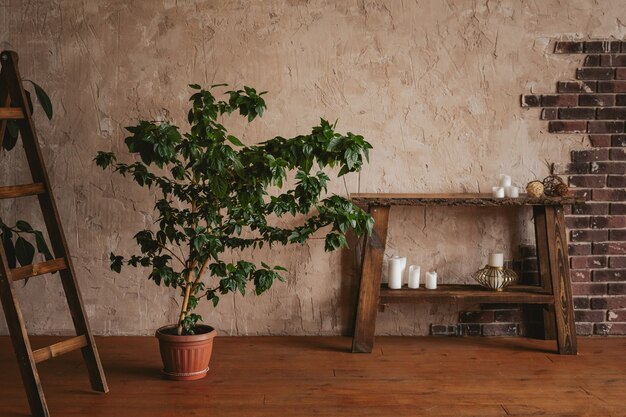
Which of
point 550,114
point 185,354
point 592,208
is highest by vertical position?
point 550,114

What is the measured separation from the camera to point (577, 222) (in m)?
3.83

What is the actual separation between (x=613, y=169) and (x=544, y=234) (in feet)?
2.08

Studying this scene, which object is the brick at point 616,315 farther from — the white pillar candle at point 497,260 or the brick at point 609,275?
the white pillar candle at point 497,260

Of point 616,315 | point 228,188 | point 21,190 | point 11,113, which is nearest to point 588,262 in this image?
point 616,315

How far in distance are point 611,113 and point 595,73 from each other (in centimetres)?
25

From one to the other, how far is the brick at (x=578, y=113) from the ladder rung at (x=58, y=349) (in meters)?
2.87

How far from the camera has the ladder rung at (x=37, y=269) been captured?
2652 millimetres

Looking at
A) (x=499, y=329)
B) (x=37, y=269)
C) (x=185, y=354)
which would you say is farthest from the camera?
(x=499, y=329)

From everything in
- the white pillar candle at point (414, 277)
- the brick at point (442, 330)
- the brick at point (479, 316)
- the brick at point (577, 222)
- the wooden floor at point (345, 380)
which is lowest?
the wooden floor at point (345, 380)

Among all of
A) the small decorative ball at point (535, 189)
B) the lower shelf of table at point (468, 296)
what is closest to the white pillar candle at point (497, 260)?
the lower shelf of table at point (468, 296)

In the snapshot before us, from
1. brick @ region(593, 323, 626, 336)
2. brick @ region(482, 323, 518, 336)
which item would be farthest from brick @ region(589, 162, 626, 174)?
brick @ region(482, 323, 518, 336)

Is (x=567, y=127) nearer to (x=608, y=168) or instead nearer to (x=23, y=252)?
(x=608, y=168)

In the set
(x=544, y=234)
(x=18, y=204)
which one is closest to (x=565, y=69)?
(x=544, y=234)

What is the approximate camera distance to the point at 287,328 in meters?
3.88
